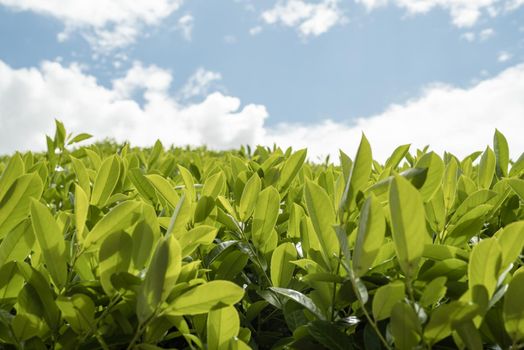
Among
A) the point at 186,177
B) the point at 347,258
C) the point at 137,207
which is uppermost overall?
the point at 186,177

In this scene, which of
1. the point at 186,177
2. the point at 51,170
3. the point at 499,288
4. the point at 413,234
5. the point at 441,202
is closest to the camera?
the point at 413,234

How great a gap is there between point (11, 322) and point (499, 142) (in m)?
2.03

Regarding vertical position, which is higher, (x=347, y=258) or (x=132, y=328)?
(x=347, y=258)

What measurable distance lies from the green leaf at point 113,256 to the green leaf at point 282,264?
41 cm

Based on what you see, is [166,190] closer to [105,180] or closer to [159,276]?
[105,180]

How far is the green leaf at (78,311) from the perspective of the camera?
103 cm

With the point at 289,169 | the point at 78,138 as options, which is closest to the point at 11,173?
the point at 289,169

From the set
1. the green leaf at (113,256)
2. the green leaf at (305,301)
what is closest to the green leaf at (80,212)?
the green leaf at (113,256)

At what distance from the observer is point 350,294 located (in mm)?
1127

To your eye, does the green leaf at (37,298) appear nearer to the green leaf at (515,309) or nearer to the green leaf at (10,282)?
the green leaf at (10,282)

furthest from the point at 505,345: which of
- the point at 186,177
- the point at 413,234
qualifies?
the point at 186,177

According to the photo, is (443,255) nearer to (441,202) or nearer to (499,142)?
(441,202)

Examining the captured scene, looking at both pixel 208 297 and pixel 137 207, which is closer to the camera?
pixel 208 297

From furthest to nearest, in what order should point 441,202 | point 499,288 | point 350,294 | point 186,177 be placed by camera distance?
1. point 186,177
2. point 441,202
3. point 350,294
4. point 499,288
